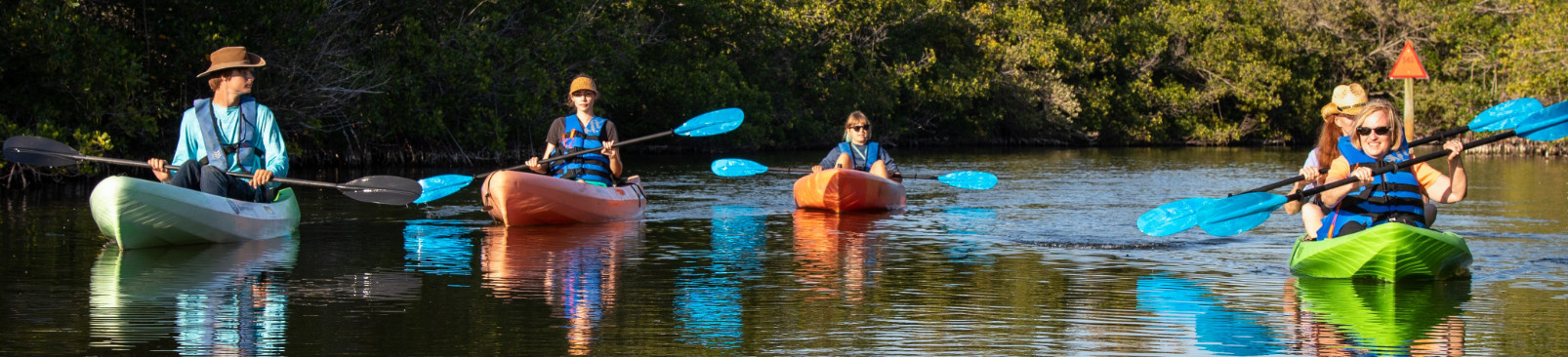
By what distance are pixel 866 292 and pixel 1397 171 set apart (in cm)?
252

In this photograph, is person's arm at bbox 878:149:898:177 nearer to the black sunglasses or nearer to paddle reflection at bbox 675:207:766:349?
paddle reflection at bbox 675:207:766:349

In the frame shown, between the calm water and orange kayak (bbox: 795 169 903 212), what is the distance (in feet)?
0.73

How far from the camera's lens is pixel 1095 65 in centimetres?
3738

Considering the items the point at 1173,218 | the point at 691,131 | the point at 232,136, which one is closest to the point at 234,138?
the point at 232,136

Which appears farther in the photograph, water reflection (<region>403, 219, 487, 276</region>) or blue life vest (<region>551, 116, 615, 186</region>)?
blue life vest (<region>551, 116, 615, 186</region>)

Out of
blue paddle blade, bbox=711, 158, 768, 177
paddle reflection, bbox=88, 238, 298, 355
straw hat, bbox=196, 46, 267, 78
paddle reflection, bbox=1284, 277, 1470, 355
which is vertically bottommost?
paddle reflection, bbox=1284, 277, 1470, 355

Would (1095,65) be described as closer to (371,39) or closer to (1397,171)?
(371,39)

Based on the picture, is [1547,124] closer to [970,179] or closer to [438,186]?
[970,179]

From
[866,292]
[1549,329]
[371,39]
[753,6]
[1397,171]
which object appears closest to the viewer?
[1549,329]

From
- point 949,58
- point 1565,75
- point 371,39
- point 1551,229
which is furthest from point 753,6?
point 1551,229

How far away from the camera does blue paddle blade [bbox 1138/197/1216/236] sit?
22.6ft

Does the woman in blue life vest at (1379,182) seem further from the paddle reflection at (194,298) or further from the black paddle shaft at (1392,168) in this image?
the paddle reflection at (194,298)

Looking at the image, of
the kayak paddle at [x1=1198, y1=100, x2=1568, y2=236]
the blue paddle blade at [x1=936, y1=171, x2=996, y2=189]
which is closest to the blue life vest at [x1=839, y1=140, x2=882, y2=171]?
the blue paddle blade at [x1=936, y1=171, x2=996, y2=189]

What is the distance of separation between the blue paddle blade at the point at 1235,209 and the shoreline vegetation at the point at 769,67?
32.2ft
